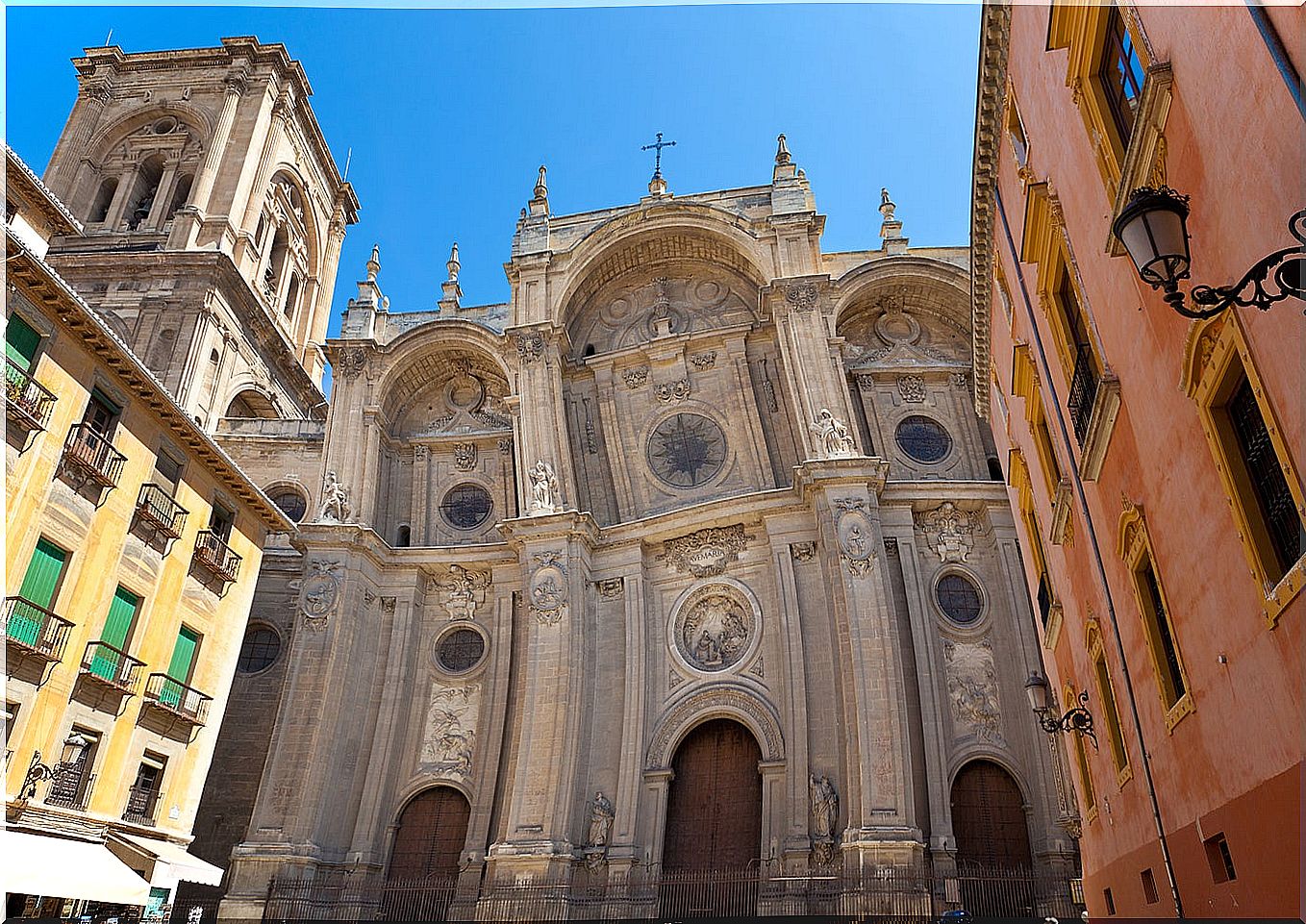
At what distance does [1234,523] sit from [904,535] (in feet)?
65.5

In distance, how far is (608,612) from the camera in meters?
27.6

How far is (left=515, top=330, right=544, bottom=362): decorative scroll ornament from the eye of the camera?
30.9 m

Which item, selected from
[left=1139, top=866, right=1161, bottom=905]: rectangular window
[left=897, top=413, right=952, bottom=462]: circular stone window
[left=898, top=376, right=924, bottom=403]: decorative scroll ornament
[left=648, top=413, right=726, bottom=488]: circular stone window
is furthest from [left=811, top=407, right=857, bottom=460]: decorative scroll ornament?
[left=1139, top=866, right=1161, bottom=905]: rectangular window

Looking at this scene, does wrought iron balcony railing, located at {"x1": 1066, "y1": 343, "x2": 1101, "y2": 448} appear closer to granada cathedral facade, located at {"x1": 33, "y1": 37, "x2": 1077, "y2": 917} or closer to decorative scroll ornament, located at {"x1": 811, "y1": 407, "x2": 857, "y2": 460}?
granada cathedral facade, located at {"x1": 33, "y1": 37, "x2": 1077, "y2": 917}

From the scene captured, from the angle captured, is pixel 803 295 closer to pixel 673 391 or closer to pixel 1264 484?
pixel 673 391

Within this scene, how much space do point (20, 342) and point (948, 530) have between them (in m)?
22.4

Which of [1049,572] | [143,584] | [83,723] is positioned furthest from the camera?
[143,584]

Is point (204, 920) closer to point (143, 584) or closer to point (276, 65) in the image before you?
point (143, 584)

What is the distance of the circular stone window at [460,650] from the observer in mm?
28562

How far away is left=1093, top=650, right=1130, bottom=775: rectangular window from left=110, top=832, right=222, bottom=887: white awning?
52.1ft

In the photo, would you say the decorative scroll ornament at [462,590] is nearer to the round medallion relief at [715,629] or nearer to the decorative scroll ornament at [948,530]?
the round medallion relief at [715,629]

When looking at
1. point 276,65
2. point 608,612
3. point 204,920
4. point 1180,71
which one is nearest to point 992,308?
point 1180,71

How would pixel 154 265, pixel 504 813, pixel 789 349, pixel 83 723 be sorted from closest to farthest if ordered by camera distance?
pixel 83 723
pixel 504 813
pixel 789 349
pixel 154 265

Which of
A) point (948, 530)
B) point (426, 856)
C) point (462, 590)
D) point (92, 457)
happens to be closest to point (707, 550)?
point (948, 530)
